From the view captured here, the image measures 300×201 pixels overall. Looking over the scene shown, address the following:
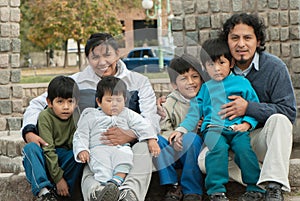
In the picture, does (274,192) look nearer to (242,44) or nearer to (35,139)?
(242,44)

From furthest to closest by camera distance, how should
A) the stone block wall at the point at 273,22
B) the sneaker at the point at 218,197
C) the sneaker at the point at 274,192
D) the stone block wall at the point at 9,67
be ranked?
the stone block wall at the point at 9,67, the stone block wall at the point at 273,22, the sneaker at the point at 218,197, the sneaker at the point at 274,192

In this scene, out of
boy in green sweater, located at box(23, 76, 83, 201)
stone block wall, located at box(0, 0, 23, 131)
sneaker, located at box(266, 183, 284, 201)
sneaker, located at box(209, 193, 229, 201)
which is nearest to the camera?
sneaker, located at box(266, 183, 284, 201)

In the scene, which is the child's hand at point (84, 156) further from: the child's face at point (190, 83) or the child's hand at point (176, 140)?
the child's face at point (190, 83)

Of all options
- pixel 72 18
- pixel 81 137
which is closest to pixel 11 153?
pixel 81 137

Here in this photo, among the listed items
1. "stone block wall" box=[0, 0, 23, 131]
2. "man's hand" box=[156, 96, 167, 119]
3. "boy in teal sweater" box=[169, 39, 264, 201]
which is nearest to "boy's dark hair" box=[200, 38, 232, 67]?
"boy in teal sweater" box=[169, 39, 264, 201]

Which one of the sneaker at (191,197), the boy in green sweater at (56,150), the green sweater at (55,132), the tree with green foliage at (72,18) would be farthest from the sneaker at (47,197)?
the tree with green foliage at (72,18)

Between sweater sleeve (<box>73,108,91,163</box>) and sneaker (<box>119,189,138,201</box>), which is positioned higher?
sweater sleeve (<box>73,108,91,163</box>)

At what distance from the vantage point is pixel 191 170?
4.02 m

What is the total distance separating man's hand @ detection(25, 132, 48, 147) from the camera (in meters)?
4.03

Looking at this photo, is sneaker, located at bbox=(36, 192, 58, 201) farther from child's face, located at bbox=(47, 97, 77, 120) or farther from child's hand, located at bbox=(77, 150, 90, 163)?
child's face, located at bbox=(47, 97, 77, 120)

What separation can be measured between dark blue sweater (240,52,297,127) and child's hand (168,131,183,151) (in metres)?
0.46

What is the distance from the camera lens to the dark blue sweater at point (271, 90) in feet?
12.9

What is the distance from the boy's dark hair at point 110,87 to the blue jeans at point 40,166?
1.42 feet

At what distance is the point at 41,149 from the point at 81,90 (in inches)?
18.6
